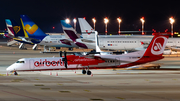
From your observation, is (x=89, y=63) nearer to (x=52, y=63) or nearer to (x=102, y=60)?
(x=102, y=60)

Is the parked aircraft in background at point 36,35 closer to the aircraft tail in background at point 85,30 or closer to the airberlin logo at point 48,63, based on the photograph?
the aircraft tail in background at point 85,30

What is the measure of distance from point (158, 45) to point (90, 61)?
7.98 metres

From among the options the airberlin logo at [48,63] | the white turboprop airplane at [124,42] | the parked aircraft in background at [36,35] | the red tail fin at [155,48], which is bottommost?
the airberlin logo at [48,63]

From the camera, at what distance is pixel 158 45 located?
32.5m

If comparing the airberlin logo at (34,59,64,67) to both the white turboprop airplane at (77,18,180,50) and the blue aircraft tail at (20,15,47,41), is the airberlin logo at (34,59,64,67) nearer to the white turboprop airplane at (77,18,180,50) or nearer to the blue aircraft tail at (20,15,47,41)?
the white turboprop airplane at (77,18,180,50)

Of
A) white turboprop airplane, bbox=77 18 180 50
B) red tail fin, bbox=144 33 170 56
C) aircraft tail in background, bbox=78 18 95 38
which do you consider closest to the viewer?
red tail fin, bbox=144 33 170 56

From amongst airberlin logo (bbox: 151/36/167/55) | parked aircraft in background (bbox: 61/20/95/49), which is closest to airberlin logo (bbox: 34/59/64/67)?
airberlin logo (bbox: 151/36/167/55)

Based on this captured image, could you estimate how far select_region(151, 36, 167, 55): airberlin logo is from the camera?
32.5 metres

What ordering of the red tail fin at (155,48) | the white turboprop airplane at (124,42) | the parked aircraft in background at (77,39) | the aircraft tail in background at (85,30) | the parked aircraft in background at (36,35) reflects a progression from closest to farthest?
the red tail fin at (155,48) → the aircraft tail in background at (85,30) → the parked aircraft in background at (77,39) → the white turboprop airplane at (124,42) → the parked aircraft in background at (36,35)

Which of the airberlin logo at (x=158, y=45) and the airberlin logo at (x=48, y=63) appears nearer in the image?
the airberlin logo at (x=48, y=63)

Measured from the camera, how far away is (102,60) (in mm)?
31875

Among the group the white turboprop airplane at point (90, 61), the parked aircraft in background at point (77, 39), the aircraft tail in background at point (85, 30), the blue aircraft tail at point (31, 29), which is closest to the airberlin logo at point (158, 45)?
the white turboprop airplane at point (90, 61)

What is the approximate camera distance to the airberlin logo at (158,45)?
107 feet

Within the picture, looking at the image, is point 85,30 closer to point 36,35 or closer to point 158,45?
point 36,35
